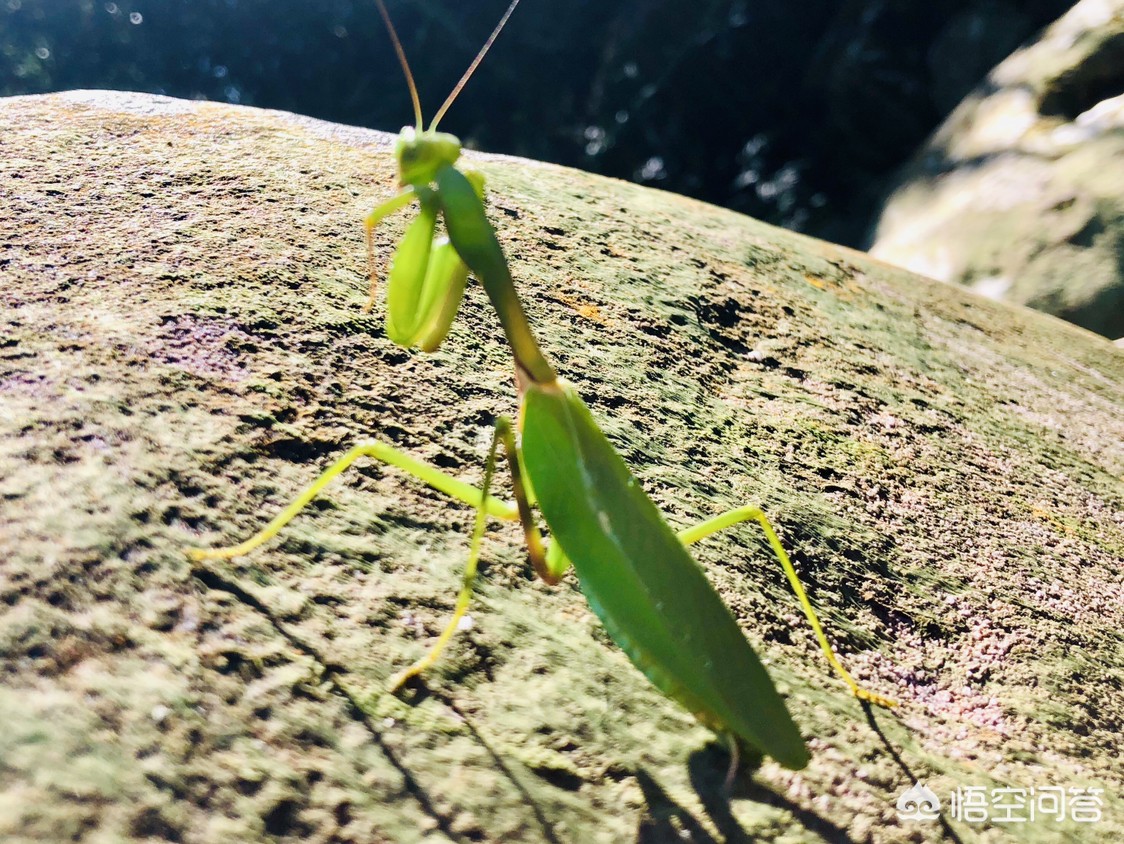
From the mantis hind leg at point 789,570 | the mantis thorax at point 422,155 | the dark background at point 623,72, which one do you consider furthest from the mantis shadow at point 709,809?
the dark background at point 623,72

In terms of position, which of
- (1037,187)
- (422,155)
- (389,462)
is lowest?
(389,462)

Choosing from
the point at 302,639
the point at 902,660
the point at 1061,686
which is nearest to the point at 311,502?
the point at 302,639

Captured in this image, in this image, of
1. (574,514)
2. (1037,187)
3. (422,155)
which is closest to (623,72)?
(1037,187)

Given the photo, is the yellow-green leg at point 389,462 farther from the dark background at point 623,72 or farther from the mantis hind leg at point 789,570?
the dark background at point 623,72

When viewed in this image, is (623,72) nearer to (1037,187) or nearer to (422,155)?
(1037,187)

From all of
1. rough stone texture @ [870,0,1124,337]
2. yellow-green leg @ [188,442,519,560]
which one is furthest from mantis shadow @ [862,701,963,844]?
rough stone texture @ [870,0,1124,337]

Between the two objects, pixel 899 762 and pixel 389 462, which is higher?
pixel 389 462

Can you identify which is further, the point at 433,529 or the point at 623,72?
the point at 623,72
